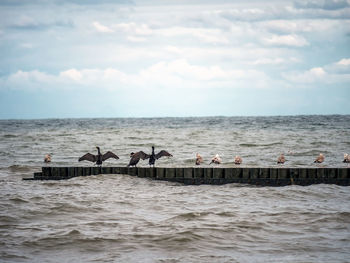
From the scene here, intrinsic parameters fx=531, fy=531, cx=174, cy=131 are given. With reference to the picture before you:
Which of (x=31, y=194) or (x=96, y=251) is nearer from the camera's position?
(x=96, y=251)

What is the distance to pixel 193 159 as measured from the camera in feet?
89.2

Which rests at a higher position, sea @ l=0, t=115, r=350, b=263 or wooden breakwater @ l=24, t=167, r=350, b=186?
wooden breakwater @ l=24, t=167, r=350, b=186

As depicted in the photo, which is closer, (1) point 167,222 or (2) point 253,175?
(1) point 167,222

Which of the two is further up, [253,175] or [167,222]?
[253,175]

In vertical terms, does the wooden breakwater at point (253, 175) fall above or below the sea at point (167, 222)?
above

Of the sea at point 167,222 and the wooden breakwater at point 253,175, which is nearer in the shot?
the sea at point 167,222

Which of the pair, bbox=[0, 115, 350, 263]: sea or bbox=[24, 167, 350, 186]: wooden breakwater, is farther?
bbox=[24, 167, 350, 186]: wooden breakwater

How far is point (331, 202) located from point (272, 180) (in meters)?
2.99

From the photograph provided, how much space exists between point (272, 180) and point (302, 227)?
5.34m

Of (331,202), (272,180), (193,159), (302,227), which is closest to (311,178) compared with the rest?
(272,180)

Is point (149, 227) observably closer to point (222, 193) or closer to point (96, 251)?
point (96, 251)

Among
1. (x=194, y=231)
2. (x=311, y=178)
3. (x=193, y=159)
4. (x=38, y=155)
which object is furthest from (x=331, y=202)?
(x=38, y=155)

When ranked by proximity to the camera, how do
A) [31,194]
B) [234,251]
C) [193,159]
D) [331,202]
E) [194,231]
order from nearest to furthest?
[234,251] < [194,231] < [331,202] < [31,194] < [193,159]

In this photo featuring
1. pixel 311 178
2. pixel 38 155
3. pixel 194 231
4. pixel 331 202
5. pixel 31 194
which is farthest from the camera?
pixel 38 155
